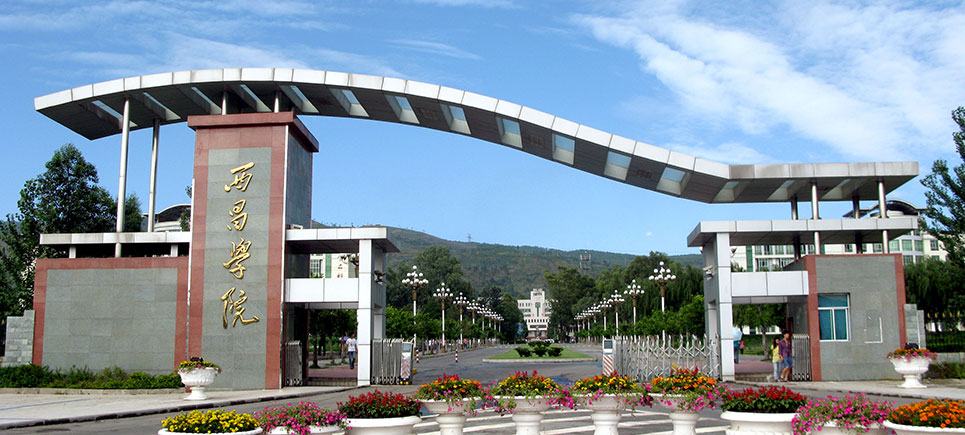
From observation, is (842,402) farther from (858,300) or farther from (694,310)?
(694,310)

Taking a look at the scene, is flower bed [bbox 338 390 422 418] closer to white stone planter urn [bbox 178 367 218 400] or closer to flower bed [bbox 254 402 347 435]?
flower bed [bbox 254 402 347 435]

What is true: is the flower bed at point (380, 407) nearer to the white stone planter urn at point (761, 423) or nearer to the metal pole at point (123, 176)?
the white stone planter urn at point (761, 423)

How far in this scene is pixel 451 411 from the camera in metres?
10.6

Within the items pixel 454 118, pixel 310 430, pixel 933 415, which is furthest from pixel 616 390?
pixel 454 118

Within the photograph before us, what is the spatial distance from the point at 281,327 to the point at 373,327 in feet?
9.87

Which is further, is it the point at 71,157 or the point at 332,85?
the point at 71,157

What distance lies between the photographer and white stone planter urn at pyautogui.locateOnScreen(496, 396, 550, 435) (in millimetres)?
10729

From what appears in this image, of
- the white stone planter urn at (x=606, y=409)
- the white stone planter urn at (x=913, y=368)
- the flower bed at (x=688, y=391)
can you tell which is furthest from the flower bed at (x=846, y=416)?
the white stone planter urn at (x=913, y=368)

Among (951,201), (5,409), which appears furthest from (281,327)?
(951,201)

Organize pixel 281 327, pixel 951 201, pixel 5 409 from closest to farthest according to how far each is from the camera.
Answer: pixel 5 409, pixel 281 327, pixel 951 201

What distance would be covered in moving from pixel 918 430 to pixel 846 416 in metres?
0.82

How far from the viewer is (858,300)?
2598cm

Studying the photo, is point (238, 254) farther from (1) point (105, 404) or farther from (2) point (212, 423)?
(2) point (212, 423)

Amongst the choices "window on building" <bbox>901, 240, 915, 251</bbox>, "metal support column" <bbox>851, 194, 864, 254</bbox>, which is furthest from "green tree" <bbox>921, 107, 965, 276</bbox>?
"window on building" <bbox>901, 240, 915, 251</bbox>
